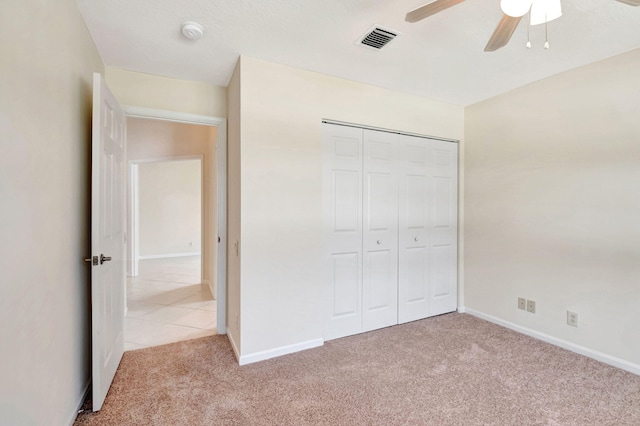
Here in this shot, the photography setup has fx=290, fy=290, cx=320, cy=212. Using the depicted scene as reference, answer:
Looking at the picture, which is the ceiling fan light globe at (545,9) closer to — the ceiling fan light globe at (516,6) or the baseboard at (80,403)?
the ceiling fan light globe at (516,6)

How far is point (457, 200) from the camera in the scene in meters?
3.46

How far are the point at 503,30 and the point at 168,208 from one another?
303 inches

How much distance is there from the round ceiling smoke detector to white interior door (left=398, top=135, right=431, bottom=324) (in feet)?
6.73

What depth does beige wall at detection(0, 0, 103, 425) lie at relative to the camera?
1066 millimetres

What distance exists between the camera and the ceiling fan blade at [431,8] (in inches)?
51.3

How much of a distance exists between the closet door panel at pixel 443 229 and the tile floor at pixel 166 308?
2.50m

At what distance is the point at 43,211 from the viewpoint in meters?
1.34

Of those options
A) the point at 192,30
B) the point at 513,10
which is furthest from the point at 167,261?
the point at 513,10

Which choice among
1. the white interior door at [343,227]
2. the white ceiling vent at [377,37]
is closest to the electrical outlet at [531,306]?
the white interior door at [343,227]

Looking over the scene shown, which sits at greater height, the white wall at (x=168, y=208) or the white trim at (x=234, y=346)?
the white wall at (x=168, y=208)

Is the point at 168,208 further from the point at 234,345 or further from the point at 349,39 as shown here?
the point at 349,39

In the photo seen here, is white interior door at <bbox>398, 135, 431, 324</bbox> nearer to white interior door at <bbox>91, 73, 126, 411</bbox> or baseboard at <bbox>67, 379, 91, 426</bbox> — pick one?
white interior door at <bbox>91, 73, 126, 411</bbox>

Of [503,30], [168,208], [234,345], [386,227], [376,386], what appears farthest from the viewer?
[168,208]

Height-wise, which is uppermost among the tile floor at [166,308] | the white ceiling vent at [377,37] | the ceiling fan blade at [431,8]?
the white ceiling vent at [377,37]
